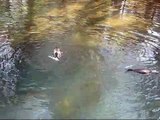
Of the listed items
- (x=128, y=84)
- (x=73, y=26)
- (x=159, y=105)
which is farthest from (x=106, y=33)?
(x=159, y=105)

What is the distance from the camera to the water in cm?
529

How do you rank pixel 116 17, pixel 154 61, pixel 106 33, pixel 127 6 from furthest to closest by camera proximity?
pixel 127 6, pixel 116 17, pixel 106 33, pixel 154 61

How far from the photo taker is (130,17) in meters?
8.02

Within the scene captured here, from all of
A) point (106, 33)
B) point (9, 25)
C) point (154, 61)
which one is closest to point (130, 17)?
point (106, 33)

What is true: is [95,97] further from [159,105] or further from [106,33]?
[106,33]

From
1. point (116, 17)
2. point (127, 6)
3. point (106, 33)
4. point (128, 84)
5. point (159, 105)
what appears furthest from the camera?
point (127, 6)

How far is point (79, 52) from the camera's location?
6.54 m

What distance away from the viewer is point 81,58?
636cm

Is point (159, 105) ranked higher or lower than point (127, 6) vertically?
lower

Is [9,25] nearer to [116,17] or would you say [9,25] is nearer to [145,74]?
[116,17]

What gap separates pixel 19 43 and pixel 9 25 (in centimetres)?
81

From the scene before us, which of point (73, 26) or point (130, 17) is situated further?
point (130, 17)

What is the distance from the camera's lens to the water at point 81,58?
5.29 metres

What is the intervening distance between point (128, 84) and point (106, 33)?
1.66 meters
